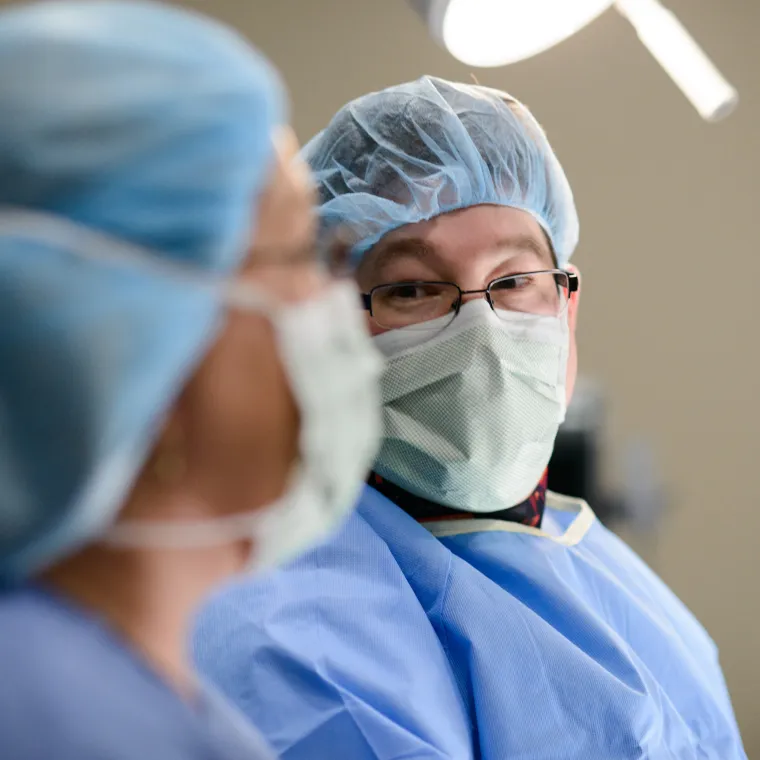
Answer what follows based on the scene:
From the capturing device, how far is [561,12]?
1151mm

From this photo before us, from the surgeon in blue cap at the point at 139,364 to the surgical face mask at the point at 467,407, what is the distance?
1.87ft

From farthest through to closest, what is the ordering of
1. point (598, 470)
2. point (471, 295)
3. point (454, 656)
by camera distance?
point (598, 470) < point (471, 295) < point (454, 656)

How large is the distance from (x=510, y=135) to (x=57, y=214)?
91 centimetres

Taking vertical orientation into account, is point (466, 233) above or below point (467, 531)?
above

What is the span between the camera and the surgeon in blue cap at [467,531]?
103cm

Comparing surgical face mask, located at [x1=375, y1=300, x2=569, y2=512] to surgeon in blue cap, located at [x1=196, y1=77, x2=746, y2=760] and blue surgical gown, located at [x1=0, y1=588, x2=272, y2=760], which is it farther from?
blue surgical gown, located at [x1=0, y1=588, x2=272, y2=760]

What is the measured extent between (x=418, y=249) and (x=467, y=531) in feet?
1.36

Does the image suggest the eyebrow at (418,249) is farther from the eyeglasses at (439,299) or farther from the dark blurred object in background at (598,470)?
the dark blurred object in background at (598,470)

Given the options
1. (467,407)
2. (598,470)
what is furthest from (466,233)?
(598,470)

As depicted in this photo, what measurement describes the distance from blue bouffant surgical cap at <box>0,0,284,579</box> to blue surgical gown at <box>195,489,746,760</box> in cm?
43

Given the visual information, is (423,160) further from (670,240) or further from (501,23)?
(670,240)

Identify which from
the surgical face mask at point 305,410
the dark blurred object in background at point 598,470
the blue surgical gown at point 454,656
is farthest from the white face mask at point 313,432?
the dark blurred object in background at point 598,470

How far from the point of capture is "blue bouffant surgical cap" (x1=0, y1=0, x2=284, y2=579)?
551 mm

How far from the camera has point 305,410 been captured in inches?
25.6
